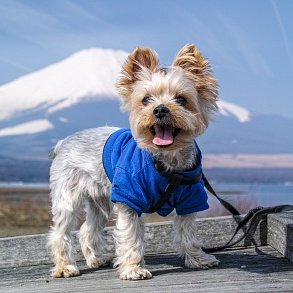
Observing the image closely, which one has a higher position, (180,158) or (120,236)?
(180,158)

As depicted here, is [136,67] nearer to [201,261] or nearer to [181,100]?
[181,100]

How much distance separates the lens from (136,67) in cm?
902

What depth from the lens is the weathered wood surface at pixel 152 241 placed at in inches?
408

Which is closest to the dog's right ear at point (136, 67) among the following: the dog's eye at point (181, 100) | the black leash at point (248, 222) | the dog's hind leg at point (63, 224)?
the dog's eye at point (181, 100)

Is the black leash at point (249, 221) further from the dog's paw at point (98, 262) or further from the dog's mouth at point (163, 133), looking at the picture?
the dog's mouth at point (163, 133)

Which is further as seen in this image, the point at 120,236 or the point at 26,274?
the point at 26,274

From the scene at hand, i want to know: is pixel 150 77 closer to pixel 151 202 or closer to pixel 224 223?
pixel 151 202

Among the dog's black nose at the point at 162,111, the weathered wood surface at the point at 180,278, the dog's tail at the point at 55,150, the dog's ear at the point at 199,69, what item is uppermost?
the dog's ear at the point at 199,69

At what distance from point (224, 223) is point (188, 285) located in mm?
2459

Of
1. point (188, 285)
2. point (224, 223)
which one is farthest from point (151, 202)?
point (224, 223)

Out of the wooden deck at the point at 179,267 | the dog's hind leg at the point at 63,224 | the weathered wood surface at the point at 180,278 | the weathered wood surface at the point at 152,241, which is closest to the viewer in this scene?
the weathered wood surface at the point at 180,278

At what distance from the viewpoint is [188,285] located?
26.7 feet

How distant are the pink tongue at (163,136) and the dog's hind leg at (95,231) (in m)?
1.65

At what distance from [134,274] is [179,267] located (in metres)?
0.88
